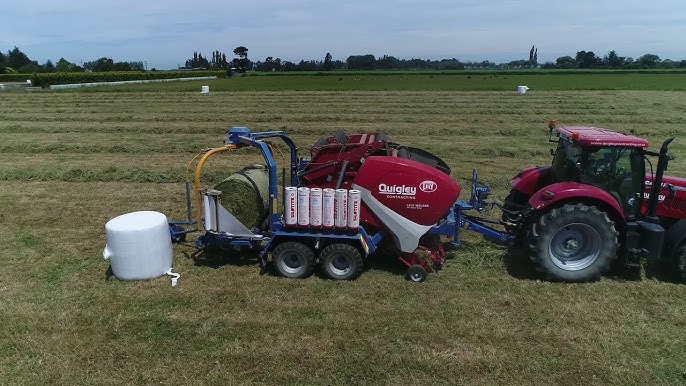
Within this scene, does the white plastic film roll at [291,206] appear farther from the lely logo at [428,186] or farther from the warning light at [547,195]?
the warning light at [547,195]

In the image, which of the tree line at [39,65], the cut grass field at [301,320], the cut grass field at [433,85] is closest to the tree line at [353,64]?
the tree line at [39,65]

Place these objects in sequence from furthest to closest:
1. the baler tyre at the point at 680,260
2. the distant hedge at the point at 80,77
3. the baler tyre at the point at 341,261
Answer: the distant hedge at the point at 80,77 → the baler tyre at the point at 341,261 → the baler tyre at the point at 680,260

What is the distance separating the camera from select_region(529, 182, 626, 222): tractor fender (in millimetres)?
5926

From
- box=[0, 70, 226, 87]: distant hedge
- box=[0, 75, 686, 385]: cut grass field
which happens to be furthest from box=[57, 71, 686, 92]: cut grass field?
box=[0, 75, 686, 385]: cut grass field

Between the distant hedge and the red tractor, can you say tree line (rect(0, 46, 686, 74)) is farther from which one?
the red tractor

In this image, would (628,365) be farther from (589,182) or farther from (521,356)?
(589,182)

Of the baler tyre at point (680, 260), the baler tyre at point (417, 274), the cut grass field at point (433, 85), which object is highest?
the cut grass field at point (433, 85)

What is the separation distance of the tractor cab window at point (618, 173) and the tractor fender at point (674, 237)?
0.46 m

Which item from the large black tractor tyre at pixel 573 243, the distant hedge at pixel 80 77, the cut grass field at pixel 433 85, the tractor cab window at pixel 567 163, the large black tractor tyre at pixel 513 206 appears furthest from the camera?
the distant hedge at pixel 80 77

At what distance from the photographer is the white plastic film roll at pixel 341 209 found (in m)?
5.98

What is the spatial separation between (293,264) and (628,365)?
152 inches

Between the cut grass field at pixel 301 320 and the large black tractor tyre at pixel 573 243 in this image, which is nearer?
the cut grass field at pixel 301 320

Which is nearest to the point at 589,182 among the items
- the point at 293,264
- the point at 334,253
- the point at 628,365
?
the point at 628,365

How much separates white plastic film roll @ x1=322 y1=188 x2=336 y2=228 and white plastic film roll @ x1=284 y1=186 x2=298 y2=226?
1.16ft
